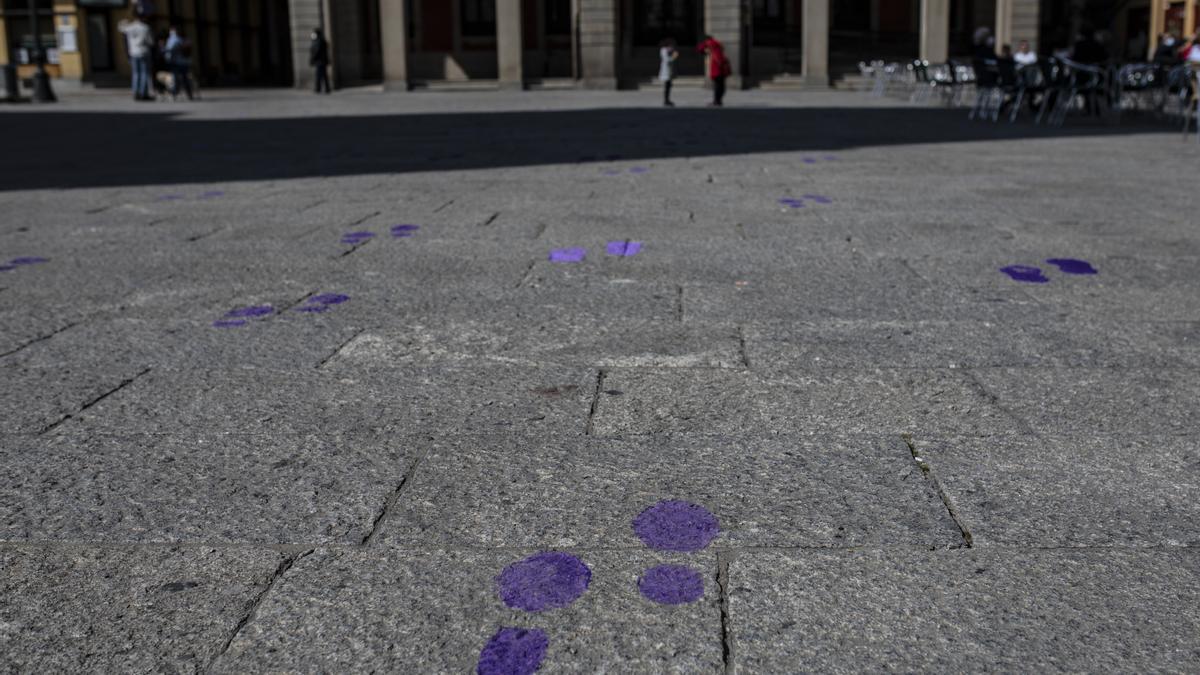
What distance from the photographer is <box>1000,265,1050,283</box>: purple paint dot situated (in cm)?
475

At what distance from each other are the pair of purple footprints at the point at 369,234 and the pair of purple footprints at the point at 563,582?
3941 mm

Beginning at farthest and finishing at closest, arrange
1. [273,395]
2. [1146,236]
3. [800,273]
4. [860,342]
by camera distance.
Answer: [1146,236] < [800,273] < [860,342] < [273,395]

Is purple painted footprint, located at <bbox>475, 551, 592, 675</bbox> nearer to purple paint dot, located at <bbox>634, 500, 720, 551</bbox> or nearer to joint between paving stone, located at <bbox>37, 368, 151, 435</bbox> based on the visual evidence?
purple paint dot, located at <bbox>634, 500, 720, 551</bbox>

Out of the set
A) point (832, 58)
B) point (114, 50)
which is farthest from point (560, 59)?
point (114, 50)

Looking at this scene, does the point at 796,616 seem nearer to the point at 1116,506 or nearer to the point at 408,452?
the point at 1116,506

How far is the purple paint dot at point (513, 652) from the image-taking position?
1.76m

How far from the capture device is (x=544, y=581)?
2.05m

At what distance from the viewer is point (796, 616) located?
6.25 feet

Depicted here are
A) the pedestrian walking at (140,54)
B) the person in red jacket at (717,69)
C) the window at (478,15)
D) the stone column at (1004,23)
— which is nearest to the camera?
the person in red jacket at (717,69)

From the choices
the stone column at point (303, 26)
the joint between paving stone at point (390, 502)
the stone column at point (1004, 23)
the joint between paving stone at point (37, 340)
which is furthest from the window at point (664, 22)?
the joint between paving stone at point (390, 502)

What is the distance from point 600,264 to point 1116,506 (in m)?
3.11

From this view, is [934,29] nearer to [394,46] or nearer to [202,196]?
[394,46]

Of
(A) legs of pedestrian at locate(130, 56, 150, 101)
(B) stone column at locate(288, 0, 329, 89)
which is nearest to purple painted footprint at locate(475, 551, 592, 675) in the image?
(A) legs of pedestrian at locate(130, 56, 150, 101)

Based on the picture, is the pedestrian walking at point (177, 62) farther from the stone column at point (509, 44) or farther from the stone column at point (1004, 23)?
the stone column at point (1004, 23)
